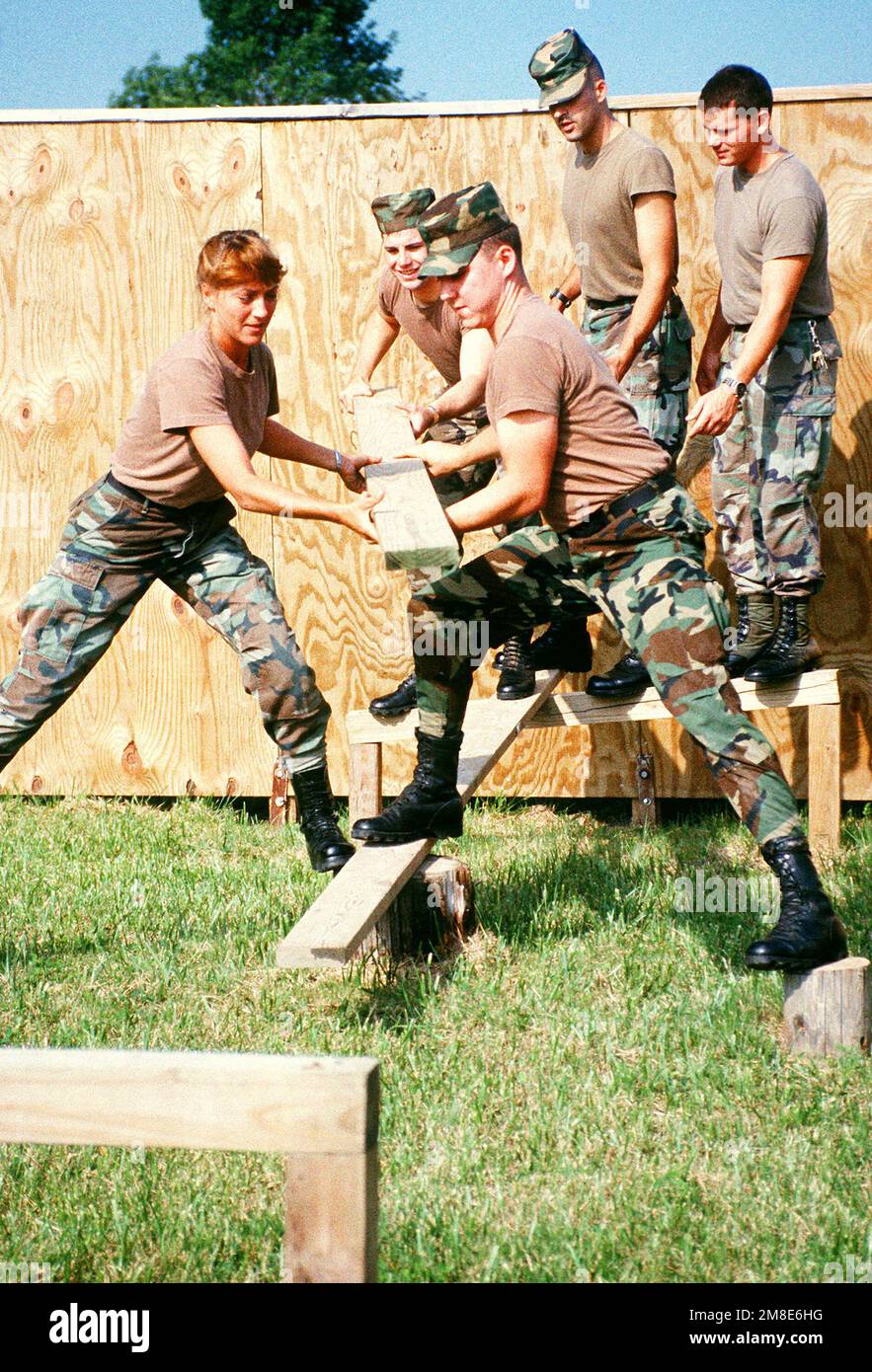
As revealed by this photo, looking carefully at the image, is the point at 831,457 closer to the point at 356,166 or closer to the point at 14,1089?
the point at 356,166

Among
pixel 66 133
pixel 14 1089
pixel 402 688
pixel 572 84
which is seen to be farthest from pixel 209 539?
pixel 14 1089

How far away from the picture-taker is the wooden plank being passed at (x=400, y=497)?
3.92 meters

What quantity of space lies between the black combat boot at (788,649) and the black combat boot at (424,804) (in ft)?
5.42

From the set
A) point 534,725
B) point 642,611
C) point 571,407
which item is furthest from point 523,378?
point 534,725

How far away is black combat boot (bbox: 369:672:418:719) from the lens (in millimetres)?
5621

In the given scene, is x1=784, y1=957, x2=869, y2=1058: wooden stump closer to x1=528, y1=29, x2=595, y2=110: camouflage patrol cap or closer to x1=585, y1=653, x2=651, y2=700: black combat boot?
x1=585, y1=653, x2=651, y2=700: black combat boot

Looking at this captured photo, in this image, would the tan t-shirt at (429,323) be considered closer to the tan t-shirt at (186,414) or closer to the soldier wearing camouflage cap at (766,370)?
the tan t-shirt at (186,414)

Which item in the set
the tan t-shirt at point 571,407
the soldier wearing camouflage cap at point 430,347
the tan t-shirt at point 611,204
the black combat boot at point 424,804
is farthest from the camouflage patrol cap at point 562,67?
the black combat boot at point 424,804

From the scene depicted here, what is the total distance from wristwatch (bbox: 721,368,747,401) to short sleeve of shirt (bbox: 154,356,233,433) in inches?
69.2

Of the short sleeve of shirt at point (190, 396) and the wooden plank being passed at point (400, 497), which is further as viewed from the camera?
the short sleeve of shirt at point (190, 396)

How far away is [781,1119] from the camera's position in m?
3.58

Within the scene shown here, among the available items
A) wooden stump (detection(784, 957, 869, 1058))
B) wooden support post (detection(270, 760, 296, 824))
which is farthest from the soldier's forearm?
wooden support post (detection(270, 760, 296, 824))

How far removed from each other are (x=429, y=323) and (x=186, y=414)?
54.7 inches
